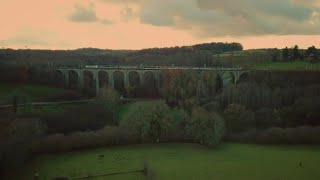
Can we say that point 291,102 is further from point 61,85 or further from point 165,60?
point 165,60

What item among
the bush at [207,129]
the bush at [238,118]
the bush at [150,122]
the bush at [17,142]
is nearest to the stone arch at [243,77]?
the bush at [238,118]

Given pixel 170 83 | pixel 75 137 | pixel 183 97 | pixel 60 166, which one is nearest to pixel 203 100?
pixel 183 97

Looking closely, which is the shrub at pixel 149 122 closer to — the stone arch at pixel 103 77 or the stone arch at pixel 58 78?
the stone arch at pixel 58 78

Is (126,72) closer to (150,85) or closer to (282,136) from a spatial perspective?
(150,85)

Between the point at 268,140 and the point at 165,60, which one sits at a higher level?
the point at 165,60

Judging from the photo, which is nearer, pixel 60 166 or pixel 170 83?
pixel 60 166
